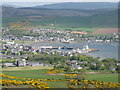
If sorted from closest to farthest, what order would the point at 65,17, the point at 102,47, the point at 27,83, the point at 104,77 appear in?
the point at 27,83, the point at 104,77, the point at 102,47, the point at 65,17

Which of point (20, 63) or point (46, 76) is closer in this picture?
point (46, 76)

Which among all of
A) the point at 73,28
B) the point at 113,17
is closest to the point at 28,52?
the point at 73,28

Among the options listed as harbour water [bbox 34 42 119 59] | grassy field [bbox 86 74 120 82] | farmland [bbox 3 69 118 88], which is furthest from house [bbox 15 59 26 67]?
harbour water [bbox 34 42 119 59]

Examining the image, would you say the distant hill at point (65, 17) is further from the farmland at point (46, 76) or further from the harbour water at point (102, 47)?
the farmland at point (46, 76)

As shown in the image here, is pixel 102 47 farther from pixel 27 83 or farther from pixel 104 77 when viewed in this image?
pixel 27 83

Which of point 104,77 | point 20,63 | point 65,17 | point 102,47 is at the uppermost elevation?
point 65,17

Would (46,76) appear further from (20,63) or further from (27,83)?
(20,63)

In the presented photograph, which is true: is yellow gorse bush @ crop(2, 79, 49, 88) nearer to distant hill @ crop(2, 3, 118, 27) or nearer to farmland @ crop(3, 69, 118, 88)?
farmland @ crop(3, 69, 118, 88)

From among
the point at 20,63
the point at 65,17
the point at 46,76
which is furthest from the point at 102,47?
the point at 65,17

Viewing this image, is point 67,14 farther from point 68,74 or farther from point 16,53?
point 68,74

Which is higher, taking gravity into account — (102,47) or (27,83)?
(102,47)

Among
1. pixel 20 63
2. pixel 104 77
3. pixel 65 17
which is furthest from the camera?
pixel 65 17

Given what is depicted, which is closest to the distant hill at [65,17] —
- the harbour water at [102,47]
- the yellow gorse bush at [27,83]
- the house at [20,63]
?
the harbour water at [102,47]
